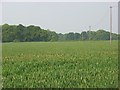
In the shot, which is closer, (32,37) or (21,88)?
(21,88)

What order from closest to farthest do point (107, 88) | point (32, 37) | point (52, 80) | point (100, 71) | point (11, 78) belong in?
point (107, 88), point (52, 80), point (11, 78), point (100, 71), point (32, 37)

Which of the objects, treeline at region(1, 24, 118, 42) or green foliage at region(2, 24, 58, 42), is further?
green foliage at region(2, 24, 58, 42)

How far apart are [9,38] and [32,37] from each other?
4.62m

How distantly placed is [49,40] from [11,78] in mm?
36221

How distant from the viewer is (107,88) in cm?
598

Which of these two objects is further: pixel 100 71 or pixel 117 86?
pixel 100 71

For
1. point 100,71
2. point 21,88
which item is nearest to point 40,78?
point 21,88

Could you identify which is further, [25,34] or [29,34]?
[29,34]

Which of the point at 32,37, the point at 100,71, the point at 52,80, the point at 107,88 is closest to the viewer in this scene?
the point at 107,88

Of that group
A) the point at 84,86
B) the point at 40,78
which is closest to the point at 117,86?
the point at 84,86

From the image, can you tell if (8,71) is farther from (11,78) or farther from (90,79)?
(90,79)

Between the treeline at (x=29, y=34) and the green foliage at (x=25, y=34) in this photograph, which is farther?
the green foliage at (x=25, y=34)

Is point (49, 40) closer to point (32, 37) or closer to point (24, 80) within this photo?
point (32, 37)

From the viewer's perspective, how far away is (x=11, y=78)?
739cm
